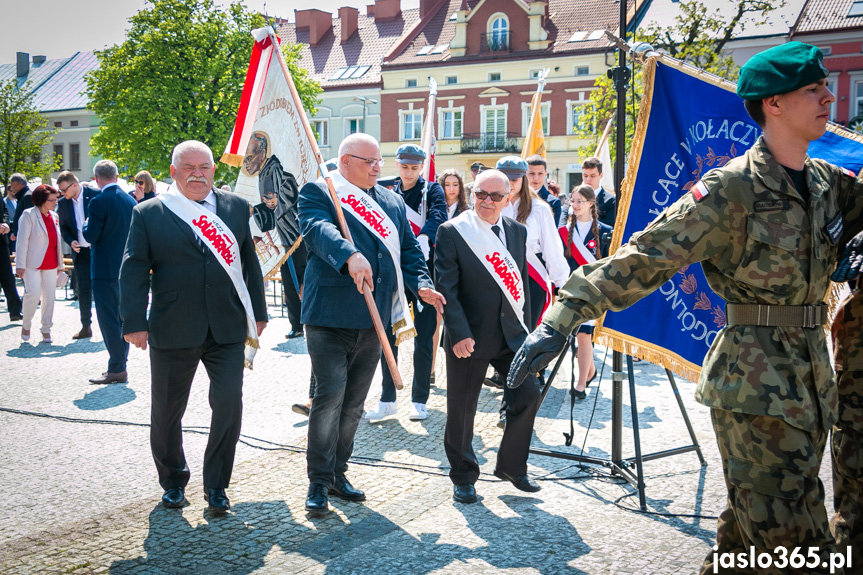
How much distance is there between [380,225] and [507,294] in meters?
0.92

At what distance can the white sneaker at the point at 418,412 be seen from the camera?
24.3ft

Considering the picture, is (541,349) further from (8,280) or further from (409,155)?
(8,280)

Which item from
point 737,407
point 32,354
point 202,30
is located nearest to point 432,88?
point 32,354

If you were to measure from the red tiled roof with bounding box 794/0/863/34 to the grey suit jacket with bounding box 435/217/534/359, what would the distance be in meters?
39.0

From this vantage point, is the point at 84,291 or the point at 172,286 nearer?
the point at 172,286

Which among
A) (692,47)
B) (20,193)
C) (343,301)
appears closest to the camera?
(343,301)

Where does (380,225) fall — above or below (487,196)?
below

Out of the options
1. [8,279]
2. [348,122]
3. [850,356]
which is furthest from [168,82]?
[850,356]

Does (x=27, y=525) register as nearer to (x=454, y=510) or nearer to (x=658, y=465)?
(x=454, y=510)

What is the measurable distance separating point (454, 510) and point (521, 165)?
10.6ft

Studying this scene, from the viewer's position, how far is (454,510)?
515cm

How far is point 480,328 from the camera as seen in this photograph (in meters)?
5.63

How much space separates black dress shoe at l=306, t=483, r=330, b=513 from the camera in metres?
4.99

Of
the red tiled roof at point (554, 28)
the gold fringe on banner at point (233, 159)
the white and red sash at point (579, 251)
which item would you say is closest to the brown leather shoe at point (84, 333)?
the gold fringe on banner at point (233, 159)
